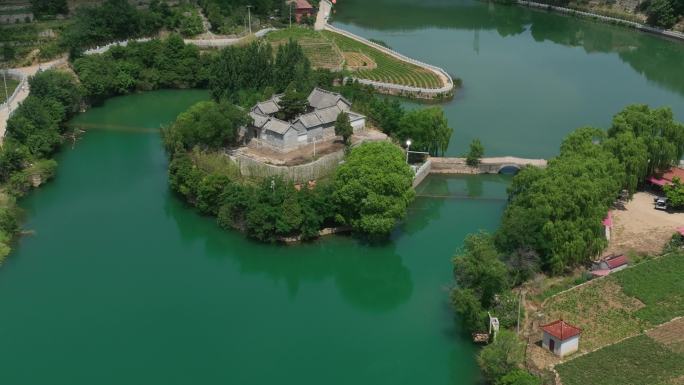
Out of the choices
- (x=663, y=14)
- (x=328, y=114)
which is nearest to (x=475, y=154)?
(x=328, y=114)

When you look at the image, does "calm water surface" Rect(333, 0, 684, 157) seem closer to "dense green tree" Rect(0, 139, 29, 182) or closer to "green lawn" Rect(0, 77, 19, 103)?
"dense green tree" Rect(0, 139, 29, 182)

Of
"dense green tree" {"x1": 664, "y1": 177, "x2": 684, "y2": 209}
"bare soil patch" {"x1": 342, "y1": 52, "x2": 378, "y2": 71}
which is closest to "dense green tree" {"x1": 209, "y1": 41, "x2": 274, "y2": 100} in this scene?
"bare soil patch" {"x1": 342, "y1": 52, "x2": 378, "y2": 71}

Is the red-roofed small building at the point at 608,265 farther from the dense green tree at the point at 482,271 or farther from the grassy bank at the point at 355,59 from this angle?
the grassy bank at the point at 355,59

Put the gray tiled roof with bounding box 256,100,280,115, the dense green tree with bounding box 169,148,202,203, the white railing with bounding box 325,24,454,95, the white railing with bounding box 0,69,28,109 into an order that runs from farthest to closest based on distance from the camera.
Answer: the white railing with bounding box 325,24,454,95
the white railing with bounding box 0,69,28,109
the gray tiled roof with bounding box 256,100,280,115
the dense green tree with bounding box 169,148,202,203

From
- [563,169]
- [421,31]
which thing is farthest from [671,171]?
[421,31]

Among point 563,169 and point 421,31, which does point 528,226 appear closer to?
point 563,169
